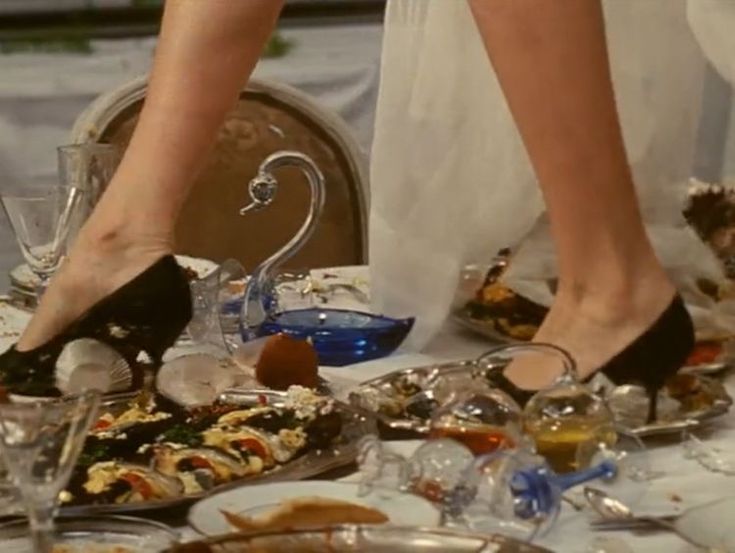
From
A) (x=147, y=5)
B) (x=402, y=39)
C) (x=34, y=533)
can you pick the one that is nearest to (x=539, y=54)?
(x=402, y=39)

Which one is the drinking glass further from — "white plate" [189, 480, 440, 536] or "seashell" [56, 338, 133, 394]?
"white plate" [189, 480, 440, 536]

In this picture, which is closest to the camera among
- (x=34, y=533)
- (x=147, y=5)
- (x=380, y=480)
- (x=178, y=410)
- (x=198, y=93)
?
(x=34, y=533)

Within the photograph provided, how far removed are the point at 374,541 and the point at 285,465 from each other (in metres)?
0.20

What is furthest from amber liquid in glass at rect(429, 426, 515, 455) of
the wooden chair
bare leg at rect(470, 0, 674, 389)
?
the wooden chair

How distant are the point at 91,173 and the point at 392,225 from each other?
26 cm

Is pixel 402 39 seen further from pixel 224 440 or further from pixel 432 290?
pixel 224 440

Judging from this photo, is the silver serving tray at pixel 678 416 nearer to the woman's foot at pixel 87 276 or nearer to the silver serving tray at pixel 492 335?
the silver serving tray at pixel 492 335

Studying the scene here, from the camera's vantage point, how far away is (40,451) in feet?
1.99

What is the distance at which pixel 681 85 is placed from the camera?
53.7 inches

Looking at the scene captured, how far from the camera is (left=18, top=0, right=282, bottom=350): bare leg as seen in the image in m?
1.08

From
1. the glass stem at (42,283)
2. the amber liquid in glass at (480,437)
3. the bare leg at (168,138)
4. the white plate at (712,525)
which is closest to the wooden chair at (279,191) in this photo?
the glass stem at (42,283)

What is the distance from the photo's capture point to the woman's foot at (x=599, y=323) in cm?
97

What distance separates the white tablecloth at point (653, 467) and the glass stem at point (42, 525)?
0.38ft

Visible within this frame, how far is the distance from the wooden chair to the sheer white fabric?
51 cm
